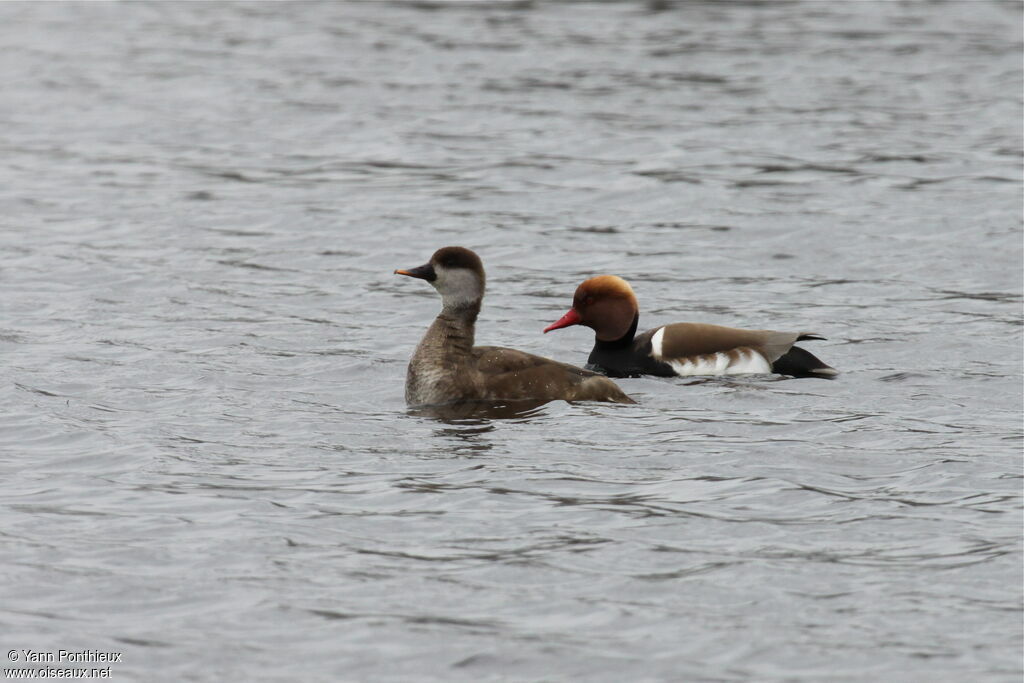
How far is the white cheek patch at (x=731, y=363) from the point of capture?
1267 centimetres

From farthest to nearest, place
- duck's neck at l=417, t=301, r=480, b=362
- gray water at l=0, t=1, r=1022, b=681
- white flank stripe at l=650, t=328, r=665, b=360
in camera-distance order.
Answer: white flank stripe at l=650, t=328, r=665, b=360 → duck's neck at l=417, t=301, r=480, b=362 → gray water at l=0, t=1, r=1022, b=681

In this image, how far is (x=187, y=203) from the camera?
767 inches

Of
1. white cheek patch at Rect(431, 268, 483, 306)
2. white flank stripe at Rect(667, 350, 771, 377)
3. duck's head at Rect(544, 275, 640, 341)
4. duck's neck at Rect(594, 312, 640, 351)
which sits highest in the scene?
white cheek patch at Rect(431, 268, 483, 306)

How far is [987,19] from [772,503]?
23.9 metres

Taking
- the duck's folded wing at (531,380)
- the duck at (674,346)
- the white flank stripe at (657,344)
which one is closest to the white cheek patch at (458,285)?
the duck's folded wing at (531,380)

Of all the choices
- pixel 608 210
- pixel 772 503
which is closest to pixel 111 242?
pixel 608 210

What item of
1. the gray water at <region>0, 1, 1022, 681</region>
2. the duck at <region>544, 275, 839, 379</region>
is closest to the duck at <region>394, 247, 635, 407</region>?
the gray water at <region>0, 1, 1022, 681</region>

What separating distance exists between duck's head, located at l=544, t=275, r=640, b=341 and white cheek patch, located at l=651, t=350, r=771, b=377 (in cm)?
66

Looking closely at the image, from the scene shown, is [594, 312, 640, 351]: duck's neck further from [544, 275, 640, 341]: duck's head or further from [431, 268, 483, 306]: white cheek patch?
[431, 268, 483, 306]: white cheek patch

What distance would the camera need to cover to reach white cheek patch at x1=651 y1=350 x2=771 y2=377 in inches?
499

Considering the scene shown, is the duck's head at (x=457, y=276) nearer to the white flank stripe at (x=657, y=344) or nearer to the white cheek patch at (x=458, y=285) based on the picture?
the white cheek patch at (x=458, y=285)

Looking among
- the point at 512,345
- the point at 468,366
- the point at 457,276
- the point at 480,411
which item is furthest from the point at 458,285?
the point at 512,345

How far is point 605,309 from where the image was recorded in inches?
509

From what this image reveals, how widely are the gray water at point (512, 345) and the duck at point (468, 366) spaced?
0.24m
